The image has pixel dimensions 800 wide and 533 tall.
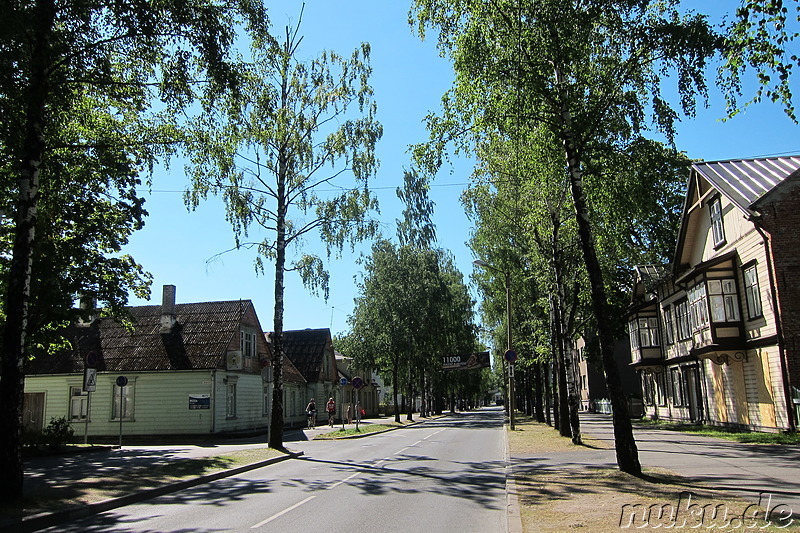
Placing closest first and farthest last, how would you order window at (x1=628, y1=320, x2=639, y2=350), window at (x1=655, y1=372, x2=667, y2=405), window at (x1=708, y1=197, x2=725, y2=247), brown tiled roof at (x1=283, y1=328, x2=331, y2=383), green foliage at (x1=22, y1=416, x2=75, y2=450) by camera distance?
1. green foliage at (x1=22, y1=416, x2=75, y2=450)
2. window at (x1=708, y1=197, x2=725, y2=247)
3. window at (x1=655, y1=372, x2=667, y2=405)
4. window at (x1=628, y1=320, x2=639, y2=350)
5. brown tiled roof at (x1=283, y1=328, x2=331, y2=383)

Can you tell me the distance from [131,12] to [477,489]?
11.3 m

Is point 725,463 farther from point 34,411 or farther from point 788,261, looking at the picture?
point 34,411

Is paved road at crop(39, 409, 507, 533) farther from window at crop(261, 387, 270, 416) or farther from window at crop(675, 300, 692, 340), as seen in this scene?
window at crop(261, 387, 270, 416)

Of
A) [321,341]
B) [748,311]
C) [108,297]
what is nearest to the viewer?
[108,297]

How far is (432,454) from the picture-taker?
19.2 metres

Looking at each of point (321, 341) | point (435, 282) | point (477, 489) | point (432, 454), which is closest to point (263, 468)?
point (432, 454)

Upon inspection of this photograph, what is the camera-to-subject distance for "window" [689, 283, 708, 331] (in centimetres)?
2517

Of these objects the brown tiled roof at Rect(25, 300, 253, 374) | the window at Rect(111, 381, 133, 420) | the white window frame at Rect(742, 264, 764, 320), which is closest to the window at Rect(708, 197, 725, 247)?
the white window frame at Rect(742, 264, 764, 320)

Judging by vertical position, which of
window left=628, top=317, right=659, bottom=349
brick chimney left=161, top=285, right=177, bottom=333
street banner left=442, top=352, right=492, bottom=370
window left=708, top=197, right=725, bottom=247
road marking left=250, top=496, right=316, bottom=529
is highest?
window left=708, top=197, right=725, bottom=247

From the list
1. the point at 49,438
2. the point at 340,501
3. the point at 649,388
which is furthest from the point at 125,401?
the point at 649,388

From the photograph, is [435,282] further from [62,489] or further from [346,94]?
[62,489]

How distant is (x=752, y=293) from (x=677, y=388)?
1309cm

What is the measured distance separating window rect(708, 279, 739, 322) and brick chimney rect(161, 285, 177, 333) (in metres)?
26.0

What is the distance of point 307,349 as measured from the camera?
5059 cm
